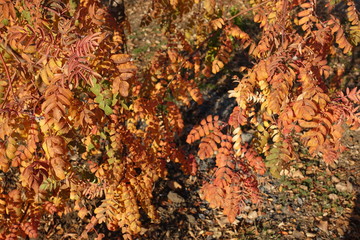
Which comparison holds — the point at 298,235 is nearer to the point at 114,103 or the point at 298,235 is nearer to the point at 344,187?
the point at 344,187

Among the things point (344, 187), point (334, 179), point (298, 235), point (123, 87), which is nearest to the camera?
point (123, 87)

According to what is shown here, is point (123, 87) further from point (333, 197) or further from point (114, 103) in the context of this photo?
point (333, 197)

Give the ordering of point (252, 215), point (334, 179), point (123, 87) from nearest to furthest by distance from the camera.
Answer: point (123, 87) → point (252, 215) → point (334, 179)

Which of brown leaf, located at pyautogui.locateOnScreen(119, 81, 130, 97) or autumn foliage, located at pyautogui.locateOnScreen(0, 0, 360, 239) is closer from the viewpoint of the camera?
brown leaf, located at pyautogui.locateOnScreen(119, 81, 130, 97)

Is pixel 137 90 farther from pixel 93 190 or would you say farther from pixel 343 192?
pixel 343 192

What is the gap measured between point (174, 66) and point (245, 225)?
2.41 m

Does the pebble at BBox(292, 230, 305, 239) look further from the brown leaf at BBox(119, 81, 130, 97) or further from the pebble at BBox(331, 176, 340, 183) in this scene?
the brown leaf at BBox(119, 81, 130, 97)

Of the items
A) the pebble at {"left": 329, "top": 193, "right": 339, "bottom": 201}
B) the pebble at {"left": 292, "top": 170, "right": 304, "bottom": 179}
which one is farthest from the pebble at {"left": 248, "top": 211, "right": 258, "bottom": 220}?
the pebble at {"left": 329, "top": 193, "right": 339, "bottom": 201}

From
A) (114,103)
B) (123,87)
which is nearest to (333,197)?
(114,103)

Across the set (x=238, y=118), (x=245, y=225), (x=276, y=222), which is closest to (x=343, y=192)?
(x=276, y=222)

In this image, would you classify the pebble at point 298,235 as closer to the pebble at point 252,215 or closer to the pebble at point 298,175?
the pebble at point 252,215

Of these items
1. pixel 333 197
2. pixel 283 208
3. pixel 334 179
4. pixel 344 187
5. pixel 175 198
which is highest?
pixel 334 179

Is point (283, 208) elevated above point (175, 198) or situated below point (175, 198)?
above

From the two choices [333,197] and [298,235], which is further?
[333,197]
